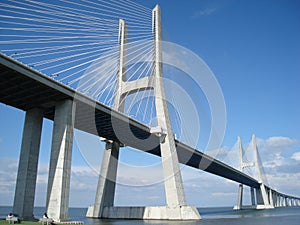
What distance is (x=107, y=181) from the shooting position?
1558 inches

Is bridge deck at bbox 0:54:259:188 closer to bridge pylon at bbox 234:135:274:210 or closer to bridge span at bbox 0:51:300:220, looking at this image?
bridge span at bbox 0:51:300:220

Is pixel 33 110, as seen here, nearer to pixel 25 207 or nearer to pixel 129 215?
pixel 25 207

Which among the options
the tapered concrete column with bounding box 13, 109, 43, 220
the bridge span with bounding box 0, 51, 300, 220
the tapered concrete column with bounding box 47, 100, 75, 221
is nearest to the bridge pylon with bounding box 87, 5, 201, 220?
the bridge span with bounding box 0, 51, 300, 220

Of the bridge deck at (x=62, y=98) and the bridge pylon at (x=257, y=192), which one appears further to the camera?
the bridge pylon at (x=257, y=192)

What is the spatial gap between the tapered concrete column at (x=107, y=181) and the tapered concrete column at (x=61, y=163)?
530 inches

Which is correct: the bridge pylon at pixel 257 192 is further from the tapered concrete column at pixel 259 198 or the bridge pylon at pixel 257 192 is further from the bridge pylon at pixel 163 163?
the bridge pylon at pixel 163 163

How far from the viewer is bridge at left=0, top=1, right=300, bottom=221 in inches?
985

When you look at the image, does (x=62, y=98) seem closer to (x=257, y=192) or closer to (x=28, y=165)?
(x=28, y=165)

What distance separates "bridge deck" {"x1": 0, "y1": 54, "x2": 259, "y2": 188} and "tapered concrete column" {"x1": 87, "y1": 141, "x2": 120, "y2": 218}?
204 centimetres

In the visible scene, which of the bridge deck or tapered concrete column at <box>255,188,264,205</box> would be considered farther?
tapered concrete column at <box>255,188,264,205</box>

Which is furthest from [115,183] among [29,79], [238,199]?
[238,199]

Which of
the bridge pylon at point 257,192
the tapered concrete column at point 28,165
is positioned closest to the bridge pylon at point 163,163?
the tapered concrete column at point 28,165

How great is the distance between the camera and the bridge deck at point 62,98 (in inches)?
911

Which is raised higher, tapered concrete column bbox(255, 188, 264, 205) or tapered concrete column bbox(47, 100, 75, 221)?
tapered concrete column bbox(255, 188, 264, 205)
